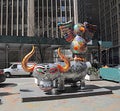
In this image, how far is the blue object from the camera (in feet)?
58.0

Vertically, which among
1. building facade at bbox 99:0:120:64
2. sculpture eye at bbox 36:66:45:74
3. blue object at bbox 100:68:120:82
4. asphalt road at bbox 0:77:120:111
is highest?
building facade at bbox 99:0:120:64

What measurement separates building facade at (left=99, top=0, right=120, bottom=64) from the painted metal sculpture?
50546 millimetres

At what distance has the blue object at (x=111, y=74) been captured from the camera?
58.0 ft

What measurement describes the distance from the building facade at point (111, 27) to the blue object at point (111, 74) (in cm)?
4217

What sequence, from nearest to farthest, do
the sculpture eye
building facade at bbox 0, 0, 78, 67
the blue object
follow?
1. the sculpture eye
2. the blue object
3. building facade at bbox 0, 0, 78, 67

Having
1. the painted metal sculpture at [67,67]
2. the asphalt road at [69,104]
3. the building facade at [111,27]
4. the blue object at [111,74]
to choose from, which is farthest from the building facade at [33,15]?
the asphalt road at [69,104]

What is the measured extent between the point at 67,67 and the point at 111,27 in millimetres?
65299

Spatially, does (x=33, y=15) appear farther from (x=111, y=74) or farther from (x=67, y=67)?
(x=67, y=67)

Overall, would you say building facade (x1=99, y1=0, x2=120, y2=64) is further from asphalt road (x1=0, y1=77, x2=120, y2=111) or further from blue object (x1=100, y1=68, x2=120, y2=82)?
asphalt road (x1=0, y1=77, x2=120, y2=111)

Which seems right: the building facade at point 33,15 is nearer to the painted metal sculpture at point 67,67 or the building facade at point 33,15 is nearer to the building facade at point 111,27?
the building facade at point 111,27

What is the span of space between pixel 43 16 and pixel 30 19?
460 centimetres

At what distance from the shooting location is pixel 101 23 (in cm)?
8562

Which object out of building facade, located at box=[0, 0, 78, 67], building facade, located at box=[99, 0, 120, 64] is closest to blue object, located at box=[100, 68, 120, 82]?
building facade, located at box=[0, 0, 78, 67]

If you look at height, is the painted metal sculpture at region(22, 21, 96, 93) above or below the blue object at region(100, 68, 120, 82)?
above
